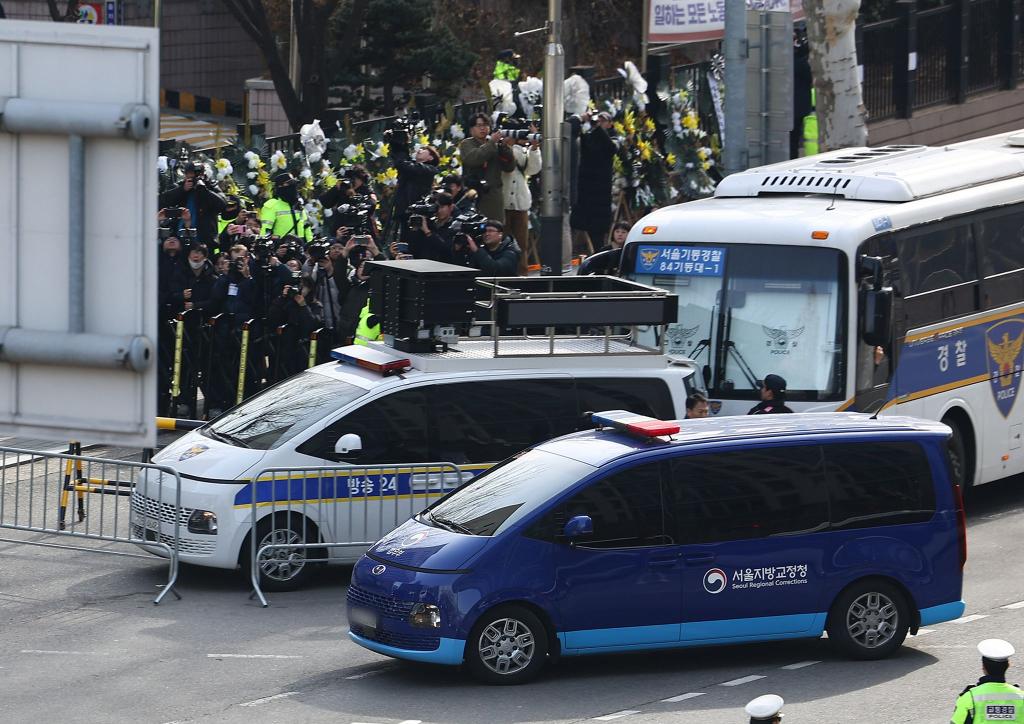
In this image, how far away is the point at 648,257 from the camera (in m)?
15.6

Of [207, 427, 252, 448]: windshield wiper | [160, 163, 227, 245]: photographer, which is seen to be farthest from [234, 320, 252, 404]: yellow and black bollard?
[207, 427, 252, 448]: windshield wiper

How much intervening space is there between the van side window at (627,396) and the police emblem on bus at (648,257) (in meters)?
2.46

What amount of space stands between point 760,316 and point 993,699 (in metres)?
8.06

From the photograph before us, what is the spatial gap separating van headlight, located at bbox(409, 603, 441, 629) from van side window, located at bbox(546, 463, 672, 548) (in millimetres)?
880

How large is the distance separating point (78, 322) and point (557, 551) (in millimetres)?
6223

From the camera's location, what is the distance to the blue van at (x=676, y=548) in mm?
10297

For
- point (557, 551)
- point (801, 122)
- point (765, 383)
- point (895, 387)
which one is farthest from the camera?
point (801, 122)

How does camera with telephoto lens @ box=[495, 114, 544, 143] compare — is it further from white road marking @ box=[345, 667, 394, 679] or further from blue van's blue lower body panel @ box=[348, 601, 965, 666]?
blue van's blue lower body panel @ box=[348, 601, 965, 666]

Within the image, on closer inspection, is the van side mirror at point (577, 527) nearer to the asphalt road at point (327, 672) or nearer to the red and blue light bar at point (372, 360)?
the asphalt road at point (327, 672)

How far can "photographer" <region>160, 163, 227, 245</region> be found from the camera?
728 inches

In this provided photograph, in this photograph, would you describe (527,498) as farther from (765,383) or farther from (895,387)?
(895,387)

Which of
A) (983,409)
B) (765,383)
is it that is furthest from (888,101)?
(765,383)

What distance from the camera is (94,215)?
436 centimetres

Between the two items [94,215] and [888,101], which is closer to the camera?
[94,215]
